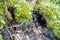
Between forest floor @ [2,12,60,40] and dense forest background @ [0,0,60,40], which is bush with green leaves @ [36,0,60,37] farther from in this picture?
forest floor @ [2,12,60,40]

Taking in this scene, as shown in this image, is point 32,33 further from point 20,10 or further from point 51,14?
point 51,14

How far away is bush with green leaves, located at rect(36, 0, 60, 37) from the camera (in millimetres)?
4992

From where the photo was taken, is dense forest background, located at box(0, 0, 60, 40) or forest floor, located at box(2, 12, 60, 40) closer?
forest floor, located at box(2, 12, 60, 40)

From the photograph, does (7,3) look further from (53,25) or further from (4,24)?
(53,25)

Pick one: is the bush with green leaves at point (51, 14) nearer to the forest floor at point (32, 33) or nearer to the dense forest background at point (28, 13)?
the dense forest background at point (28, 13)

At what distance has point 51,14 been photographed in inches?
201

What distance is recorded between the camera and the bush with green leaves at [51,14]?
4.99m

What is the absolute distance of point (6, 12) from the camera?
4254mm

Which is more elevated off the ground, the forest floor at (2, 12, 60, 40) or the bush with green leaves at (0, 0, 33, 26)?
the bush with green leaves at (0, 0, 33, 26)

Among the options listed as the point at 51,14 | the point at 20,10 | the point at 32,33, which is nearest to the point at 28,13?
the point at 20,10

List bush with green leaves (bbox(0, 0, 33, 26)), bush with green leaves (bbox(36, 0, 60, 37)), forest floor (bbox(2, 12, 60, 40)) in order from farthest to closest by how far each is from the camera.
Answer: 1. bush with green leaves (bbox(36, 0, 60, 37))
2. bush with green leaves (bbox(0, 0, 33, 26))
3. forest floor (bbox(2, 12, 60, 40))

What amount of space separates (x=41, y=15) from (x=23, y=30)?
0.79 m

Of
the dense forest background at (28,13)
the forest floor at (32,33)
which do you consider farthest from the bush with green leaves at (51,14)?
the forest floor at (32,33)

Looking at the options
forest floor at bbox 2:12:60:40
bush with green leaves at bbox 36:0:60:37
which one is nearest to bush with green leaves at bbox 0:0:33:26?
forest floor at bbox 2:12:60:40
